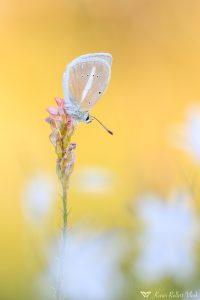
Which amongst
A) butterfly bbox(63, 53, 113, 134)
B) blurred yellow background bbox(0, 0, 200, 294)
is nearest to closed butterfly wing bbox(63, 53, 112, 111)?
butterfly bbox(63, 53, 113, 134)

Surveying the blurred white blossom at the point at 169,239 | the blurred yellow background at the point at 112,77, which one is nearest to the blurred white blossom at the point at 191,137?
the blurred white blossom at the point at 169,239

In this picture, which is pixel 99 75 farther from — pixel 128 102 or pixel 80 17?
pixel 80 17

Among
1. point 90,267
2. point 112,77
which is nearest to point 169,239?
point 90,267

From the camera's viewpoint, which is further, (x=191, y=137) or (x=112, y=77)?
(x=112, y=77)

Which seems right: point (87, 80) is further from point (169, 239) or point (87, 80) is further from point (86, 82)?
point (169, 239)

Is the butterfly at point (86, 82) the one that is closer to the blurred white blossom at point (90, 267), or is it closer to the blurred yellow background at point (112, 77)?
the blurred white blossom at point (90, 267)

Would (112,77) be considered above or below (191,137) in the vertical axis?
above
